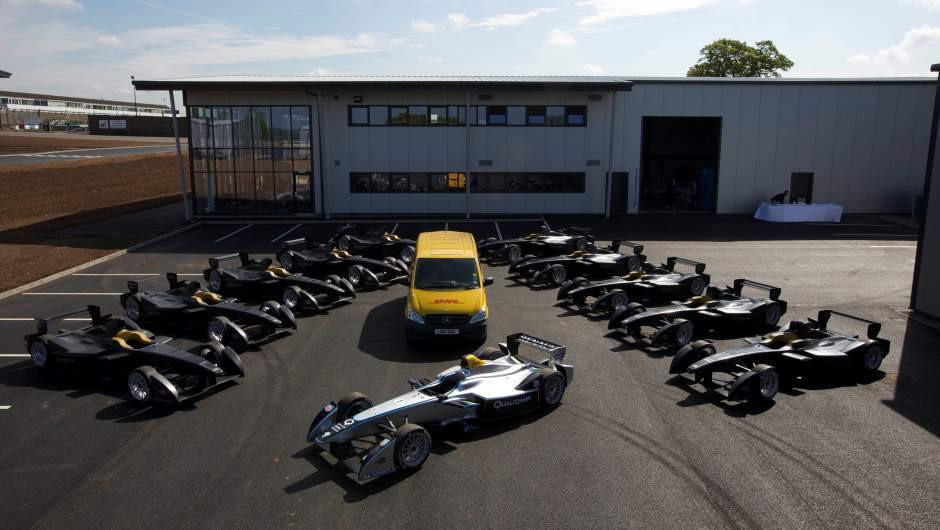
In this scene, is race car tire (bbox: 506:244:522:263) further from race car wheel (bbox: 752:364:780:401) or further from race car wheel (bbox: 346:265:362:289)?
race car wheel (bbox: 752:364:780:401)

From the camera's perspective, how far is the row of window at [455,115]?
31.3 metres

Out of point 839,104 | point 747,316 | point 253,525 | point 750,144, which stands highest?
point 839,104

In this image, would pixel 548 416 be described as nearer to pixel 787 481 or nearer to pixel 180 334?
pixel 787 481

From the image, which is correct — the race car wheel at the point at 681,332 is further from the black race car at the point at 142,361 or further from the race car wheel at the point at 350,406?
the black race car at the point at 142,361

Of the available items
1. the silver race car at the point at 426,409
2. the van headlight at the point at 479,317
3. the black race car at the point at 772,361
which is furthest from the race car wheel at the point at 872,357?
the van headlight at the point at 479,317

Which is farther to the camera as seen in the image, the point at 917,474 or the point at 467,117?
the point at 467,117

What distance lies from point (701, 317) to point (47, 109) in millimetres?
188265

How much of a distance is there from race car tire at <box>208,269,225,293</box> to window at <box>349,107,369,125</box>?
16101mm

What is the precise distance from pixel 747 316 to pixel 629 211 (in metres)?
19.6

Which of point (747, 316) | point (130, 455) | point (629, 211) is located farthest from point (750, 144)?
point (130, 455)

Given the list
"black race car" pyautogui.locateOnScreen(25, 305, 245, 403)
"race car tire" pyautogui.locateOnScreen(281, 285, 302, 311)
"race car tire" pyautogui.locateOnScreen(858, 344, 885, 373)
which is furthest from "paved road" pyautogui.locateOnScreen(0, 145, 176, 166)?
"race car tire" pyautogui.locateOnScreen(858, 344, 885, 373)

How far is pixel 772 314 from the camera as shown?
14.1 meters

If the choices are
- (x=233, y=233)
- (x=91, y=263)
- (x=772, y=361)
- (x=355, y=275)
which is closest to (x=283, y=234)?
(x=233, y=233)

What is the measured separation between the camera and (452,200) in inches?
1251
